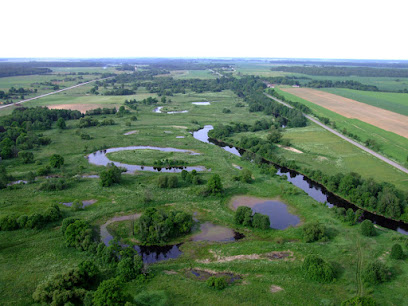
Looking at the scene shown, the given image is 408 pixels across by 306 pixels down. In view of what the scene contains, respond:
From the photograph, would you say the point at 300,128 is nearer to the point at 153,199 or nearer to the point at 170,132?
the point at 170,132

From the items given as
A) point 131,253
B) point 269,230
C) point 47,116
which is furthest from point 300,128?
point 47,116

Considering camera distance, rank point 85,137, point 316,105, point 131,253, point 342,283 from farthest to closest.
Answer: point 316,105, point 85,137, point 131,253, point 342,283

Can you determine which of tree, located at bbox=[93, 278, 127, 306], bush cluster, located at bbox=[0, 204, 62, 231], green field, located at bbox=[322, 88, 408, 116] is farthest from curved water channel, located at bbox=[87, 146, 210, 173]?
green field, located at bbox=[322, 88, 408, 116]

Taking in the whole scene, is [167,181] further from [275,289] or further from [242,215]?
[275,289]

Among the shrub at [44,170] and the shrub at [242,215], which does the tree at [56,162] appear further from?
the shrub at [242,215]

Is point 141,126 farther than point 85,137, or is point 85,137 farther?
point 141,126

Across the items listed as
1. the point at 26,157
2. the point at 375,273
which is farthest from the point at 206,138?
the point at 375,273
